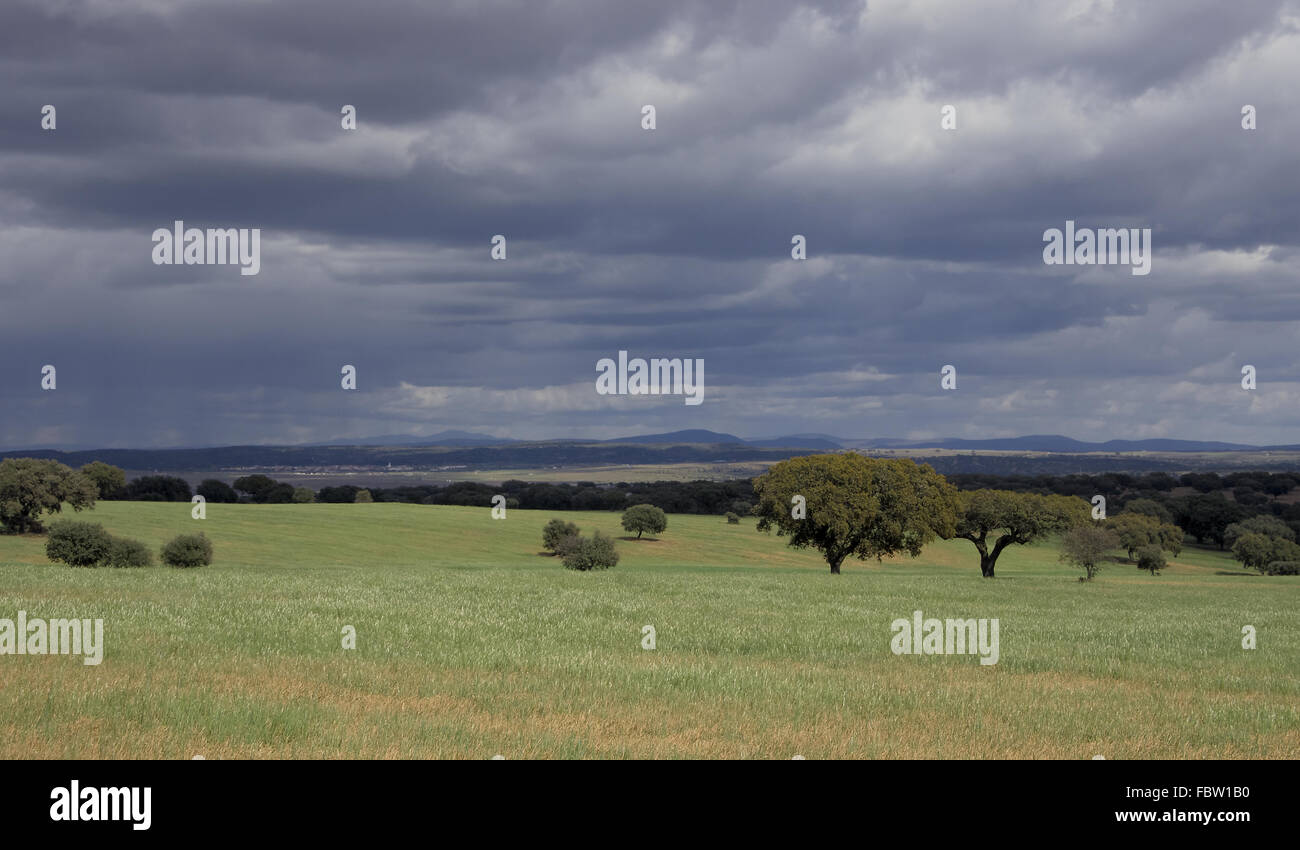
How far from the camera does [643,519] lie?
119 m

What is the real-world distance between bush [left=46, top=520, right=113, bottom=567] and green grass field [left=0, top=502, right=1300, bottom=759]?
34.6 feet

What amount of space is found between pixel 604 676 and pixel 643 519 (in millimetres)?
101414

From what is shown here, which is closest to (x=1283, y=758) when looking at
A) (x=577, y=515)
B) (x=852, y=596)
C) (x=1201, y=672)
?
(x=1201, y=672)

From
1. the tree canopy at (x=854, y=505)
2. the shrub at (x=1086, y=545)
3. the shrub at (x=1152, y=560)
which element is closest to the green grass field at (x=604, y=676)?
the tree canopy at (x=854, y=505)

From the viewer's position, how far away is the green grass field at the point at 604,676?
12883 millimetres

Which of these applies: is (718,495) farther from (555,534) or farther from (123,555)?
(123,555)

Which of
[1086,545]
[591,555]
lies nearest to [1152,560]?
[1086,545]

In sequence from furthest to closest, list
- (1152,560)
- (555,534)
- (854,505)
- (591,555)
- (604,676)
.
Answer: (555,534), (1152,560), (854,505), (591,555), (604,676)

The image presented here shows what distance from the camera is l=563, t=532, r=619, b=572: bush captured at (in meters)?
63.5

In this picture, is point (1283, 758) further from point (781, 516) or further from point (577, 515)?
point (577, 515)

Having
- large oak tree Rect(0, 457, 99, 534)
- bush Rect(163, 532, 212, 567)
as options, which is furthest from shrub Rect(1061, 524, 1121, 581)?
large oak tree Rect(0, 457, 99, 534)
